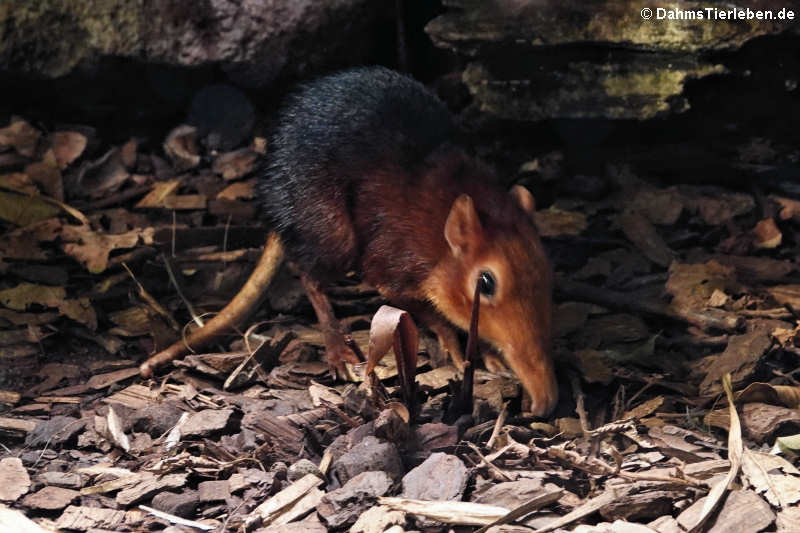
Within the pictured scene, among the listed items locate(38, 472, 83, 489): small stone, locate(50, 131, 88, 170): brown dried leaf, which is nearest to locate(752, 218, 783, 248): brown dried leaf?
locate(38, 472, 83, 489): small stone

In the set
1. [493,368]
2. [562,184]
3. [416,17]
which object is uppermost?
[416,17]

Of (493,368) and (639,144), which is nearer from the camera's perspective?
(493,368)

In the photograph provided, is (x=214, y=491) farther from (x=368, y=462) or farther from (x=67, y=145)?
(x=67, y=145)

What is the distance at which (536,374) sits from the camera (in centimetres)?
333

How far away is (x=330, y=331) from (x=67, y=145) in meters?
2.15

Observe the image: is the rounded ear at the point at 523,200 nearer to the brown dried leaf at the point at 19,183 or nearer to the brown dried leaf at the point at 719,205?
the brown dried leaf at the point at 719,205

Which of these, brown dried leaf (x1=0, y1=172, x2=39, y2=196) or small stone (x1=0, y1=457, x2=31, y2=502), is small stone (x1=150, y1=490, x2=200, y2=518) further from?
brown dried leaf (x1=0, y1=172, x2=39, y2=196)

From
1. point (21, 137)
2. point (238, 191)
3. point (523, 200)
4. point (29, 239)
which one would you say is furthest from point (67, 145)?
point (523, 200)

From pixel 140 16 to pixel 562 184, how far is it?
2.34 meters

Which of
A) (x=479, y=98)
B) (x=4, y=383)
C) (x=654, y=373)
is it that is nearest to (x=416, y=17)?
(x=479, y=98)

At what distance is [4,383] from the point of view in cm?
363

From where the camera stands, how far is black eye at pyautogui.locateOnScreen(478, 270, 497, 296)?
11.3 feet

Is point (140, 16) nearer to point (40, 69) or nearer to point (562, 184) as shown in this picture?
point (40, 69)

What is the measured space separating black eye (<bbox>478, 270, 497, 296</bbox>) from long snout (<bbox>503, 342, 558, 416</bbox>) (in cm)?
22
